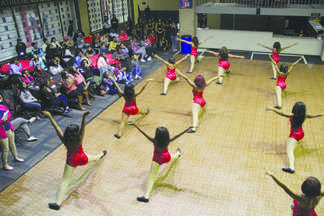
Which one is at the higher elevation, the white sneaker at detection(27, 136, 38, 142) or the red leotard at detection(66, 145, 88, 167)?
the red leotard at detection(66, 145, 88, 167)

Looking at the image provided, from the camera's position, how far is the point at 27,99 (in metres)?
7.50

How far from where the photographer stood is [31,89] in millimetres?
8000

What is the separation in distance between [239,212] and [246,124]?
3183mm

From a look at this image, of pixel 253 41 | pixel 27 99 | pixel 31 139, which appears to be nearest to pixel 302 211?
pixel 31 139

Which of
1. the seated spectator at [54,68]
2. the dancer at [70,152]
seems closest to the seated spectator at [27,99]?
the seated spectator at [54,68]

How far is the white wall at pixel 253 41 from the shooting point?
44.8ft

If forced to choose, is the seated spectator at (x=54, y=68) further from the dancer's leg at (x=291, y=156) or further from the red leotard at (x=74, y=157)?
the dancer's leg at (x=291, y=156)

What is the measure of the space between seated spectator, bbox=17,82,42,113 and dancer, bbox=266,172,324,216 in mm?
6314

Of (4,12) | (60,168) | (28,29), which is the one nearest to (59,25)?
(28,29)

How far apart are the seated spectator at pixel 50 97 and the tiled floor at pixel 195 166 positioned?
113 cm

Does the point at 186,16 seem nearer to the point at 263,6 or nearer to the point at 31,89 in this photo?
the point at 263,6

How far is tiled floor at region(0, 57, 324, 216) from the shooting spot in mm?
4770

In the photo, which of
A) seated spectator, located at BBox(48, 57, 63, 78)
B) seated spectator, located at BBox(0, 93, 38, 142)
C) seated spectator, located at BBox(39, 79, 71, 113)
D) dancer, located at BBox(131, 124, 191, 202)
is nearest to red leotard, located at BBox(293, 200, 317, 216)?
dancer, located at BBox(131, 124, 191, 202)

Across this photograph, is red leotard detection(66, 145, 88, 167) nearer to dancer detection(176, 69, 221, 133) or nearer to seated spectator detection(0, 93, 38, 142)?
seated spectator detection(0, 93, 38, 142)
